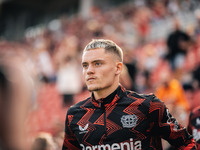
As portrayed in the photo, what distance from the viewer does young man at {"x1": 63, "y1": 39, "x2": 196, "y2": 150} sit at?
2.12 meters

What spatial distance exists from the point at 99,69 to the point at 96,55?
0.41 ft

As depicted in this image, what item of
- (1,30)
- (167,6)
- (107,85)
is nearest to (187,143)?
(107,85)

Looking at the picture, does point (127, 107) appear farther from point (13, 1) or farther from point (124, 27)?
point (13, 1)

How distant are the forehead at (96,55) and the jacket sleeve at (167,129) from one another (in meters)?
0.55

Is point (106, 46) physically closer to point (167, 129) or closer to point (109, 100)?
point (109, 100)

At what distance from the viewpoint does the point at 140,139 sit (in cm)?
211

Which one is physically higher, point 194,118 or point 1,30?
point 1,30

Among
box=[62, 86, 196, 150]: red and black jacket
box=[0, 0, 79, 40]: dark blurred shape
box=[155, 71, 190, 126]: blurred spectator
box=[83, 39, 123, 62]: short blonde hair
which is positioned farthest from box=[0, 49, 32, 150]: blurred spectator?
box=[0, 0, 79, 40]: dark blurred shape

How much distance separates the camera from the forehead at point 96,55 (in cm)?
232

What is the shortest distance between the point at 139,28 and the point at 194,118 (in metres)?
8.31

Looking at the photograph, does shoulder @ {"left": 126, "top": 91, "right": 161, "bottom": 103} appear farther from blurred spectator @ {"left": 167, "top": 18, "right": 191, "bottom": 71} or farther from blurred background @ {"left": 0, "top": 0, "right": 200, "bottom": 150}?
blurred spectator @ {"left": 167, "top": 18, "right": 191, "bottom": 71}

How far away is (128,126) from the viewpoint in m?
2.13

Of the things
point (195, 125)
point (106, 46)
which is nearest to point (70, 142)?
point (106, 46)

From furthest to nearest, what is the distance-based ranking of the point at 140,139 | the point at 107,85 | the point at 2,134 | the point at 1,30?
the point at 1,30
the point at 107,85
the point at 140,139
the point at 2,134
